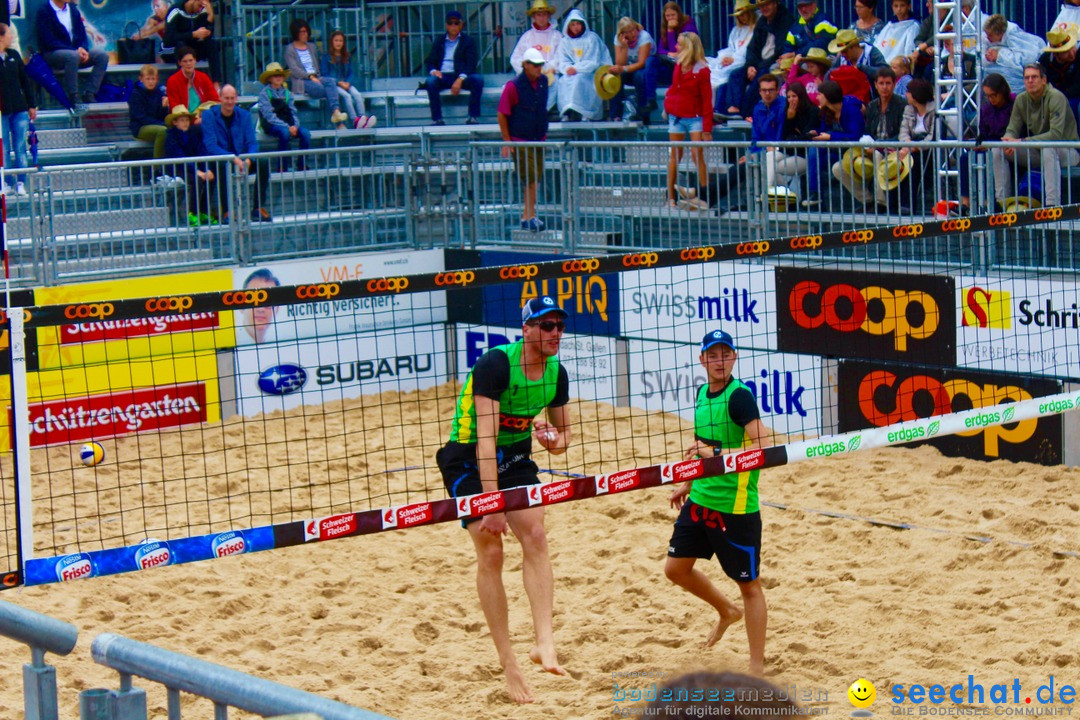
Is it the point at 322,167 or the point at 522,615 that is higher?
the point at 322,167

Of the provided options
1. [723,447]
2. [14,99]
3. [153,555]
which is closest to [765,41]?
[14,99]

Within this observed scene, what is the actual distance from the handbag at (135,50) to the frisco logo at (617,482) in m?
12.5

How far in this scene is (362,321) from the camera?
1221cm

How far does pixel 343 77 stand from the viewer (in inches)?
658

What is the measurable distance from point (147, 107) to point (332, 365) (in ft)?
13.0

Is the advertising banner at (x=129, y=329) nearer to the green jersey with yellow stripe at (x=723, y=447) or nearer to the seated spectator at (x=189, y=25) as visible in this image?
the seated spectator at (x=189, y=25)

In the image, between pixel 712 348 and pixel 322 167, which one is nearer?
pixel 712 348

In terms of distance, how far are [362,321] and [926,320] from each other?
492 centimetres

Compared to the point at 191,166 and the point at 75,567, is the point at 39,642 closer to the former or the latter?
the point at 75,567

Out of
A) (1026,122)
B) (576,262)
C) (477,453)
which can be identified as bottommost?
(477,453)

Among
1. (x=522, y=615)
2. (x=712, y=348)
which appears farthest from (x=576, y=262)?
(x=522, y=615)

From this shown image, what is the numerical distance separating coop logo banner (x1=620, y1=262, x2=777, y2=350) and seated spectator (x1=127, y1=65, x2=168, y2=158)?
526 cm

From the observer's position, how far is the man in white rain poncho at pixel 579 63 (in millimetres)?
14844

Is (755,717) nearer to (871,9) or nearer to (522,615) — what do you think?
(522,615)
